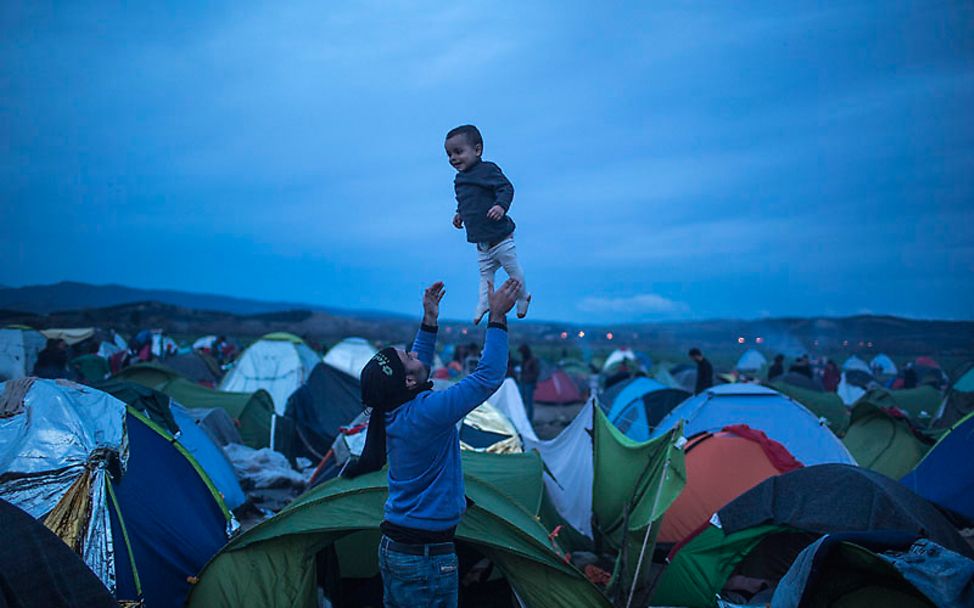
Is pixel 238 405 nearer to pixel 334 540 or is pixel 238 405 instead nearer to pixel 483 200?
pixel 334 540

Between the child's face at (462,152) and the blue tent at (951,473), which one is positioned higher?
the child's face at (462,152)

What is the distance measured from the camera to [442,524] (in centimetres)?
285

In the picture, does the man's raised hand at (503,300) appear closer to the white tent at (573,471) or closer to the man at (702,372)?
the white tent at (573,471)

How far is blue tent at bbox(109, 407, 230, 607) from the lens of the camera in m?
4.41

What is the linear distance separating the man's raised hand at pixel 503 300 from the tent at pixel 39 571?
8.32 ft

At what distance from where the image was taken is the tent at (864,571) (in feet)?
9.77

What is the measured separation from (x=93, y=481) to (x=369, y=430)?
8.01ft

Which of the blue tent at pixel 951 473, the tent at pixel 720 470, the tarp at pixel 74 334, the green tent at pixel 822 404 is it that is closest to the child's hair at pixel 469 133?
the tent at pixel 720 470

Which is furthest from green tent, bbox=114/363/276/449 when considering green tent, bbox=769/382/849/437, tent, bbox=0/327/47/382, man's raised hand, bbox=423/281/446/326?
green tent, bbox=769/382/849/437

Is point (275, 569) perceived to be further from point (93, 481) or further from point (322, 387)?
point (322, 387)

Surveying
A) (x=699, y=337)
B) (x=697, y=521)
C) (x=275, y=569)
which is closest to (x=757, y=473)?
(x=697, y=521)

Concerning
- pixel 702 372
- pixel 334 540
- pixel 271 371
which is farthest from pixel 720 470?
pixel 271 371

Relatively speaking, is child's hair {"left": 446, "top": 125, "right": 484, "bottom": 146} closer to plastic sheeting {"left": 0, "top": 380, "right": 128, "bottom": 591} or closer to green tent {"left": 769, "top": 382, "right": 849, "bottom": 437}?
plastic sheeting {"left": 0, "top": 380, "right": 128, "bottom": 591}

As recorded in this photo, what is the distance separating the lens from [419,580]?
2.82 m
